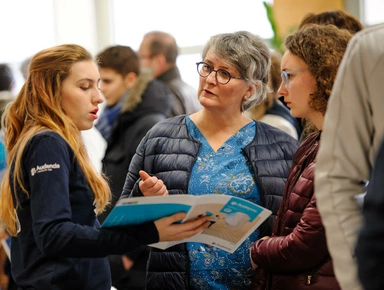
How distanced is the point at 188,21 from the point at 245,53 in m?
4.34

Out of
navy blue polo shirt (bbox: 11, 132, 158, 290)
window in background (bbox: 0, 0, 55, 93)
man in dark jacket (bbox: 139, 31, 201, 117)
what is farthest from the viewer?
Result: window in background (bbox: 0, 0, 55, 93)

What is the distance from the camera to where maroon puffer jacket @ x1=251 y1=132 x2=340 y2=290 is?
6.71 feet

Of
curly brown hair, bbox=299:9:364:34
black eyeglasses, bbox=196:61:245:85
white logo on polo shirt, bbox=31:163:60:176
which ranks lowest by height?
white logo on polo shirt, bbox=31:163:60:176

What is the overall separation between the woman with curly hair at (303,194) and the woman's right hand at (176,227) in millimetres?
305

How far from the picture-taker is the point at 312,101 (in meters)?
2.21

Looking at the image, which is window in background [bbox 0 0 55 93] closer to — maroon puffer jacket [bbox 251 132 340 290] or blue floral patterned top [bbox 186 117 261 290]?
blue floral patterned top [bbox 186 117 261 290]

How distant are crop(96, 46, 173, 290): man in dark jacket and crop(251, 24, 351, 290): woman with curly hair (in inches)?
70.6

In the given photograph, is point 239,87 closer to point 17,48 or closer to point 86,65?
point 86,65

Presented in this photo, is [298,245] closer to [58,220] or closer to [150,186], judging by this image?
[150,186]

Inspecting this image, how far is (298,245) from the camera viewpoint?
2.07m

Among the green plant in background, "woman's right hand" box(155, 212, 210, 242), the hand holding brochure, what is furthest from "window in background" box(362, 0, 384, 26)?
"woman's right hand" box(155, 212, 210, 242)

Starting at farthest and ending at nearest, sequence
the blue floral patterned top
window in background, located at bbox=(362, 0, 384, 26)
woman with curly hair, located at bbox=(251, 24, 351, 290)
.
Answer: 1. window in background, located at bbox=(362, 0, 384, 26)
2. the blue floral patterned top
3. woman with curly hair, located at bbox=(251, 24, 351, 290)

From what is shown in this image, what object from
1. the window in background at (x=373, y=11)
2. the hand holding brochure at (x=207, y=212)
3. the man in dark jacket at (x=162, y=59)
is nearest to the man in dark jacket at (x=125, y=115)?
the man in dark jacket at (x=162, y=59)

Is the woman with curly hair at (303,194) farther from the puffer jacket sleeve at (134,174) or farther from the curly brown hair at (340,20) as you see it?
the curly brown hair at (340,20)
